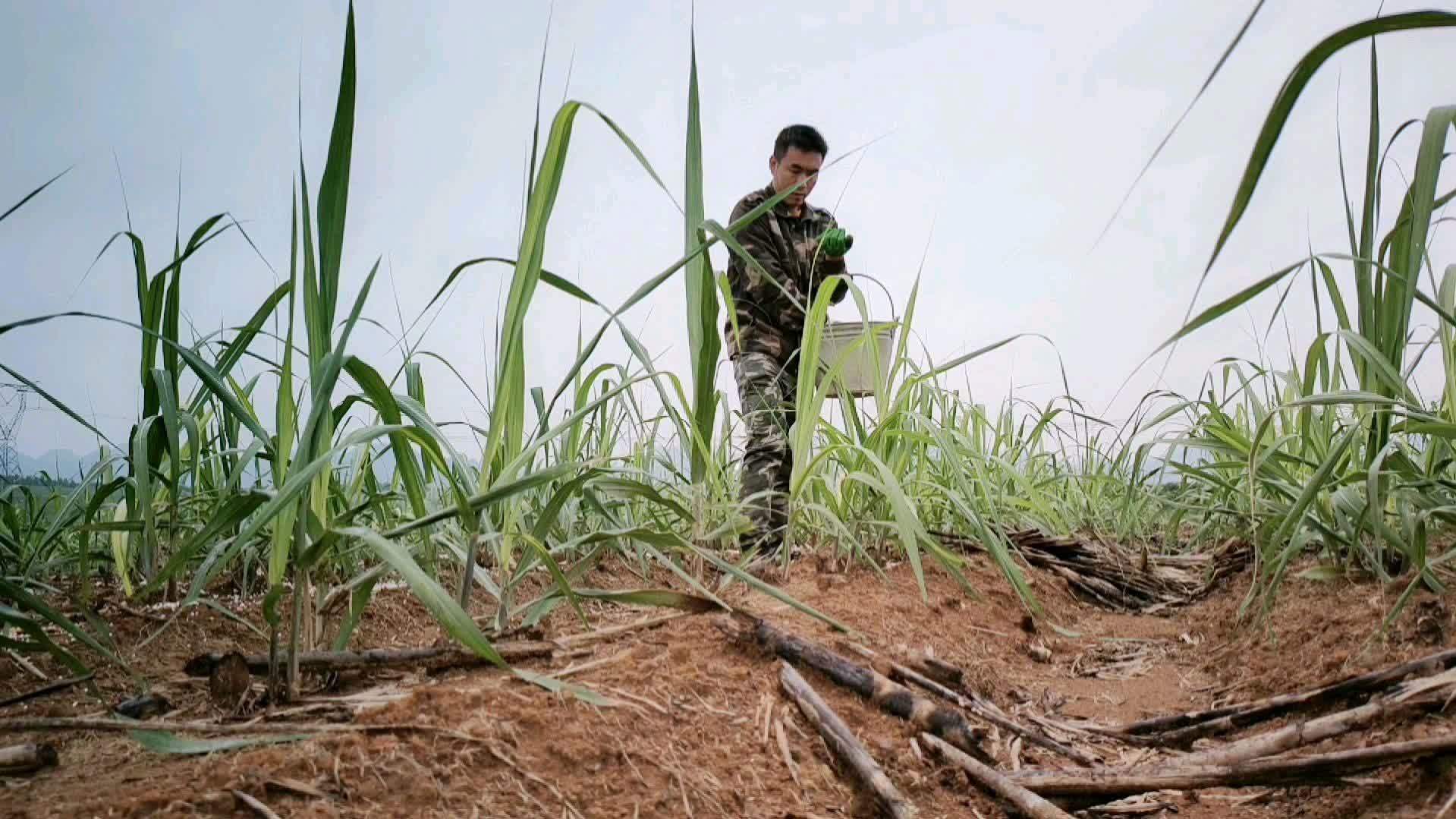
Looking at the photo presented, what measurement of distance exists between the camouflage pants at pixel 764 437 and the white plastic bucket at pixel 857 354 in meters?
0.20

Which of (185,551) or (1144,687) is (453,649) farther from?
(1144,687)

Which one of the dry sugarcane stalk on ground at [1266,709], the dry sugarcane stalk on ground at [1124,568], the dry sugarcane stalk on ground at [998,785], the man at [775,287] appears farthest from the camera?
the man at [775,287]

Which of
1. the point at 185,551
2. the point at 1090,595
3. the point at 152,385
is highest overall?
Answer: the point at 152,385

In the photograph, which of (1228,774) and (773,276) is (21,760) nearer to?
(1228,774)

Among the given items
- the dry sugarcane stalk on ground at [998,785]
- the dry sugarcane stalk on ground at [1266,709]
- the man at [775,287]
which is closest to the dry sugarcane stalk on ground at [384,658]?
the dry sugarcane stalk on ground at [998,785]

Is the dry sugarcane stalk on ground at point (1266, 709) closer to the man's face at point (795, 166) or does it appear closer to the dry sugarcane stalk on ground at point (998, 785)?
the dry sugarcane stalk on ground at point (998, 785)

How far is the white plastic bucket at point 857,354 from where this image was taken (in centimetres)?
189

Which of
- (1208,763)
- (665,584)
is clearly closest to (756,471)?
(665,584)

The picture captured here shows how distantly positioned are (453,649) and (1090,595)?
2.04m

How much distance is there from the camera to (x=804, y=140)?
3479mm

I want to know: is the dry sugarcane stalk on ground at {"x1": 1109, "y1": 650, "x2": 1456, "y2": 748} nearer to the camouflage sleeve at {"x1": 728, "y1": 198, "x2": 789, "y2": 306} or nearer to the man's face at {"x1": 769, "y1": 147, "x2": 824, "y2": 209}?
the camouflage sleeve at {"x1": 728, "y1": 198, "x2": 789, "y2": 306}

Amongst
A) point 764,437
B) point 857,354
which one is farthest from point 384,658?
point 857,354

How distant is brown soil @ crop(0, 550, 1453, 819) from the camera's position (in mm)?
764

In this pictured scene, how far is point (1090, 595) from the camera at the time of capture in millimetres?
2660
